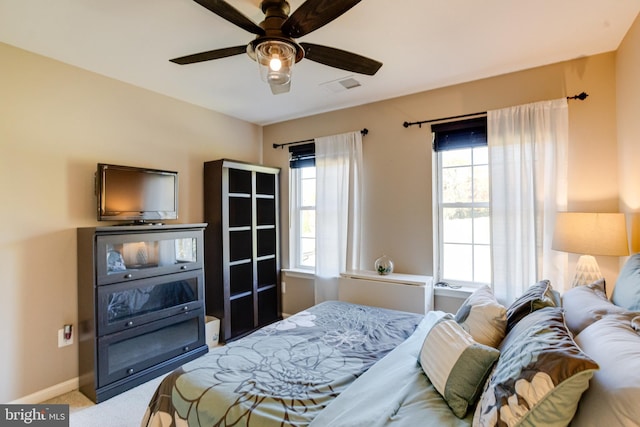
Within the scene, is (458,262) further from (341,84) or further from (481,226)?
(341,84)

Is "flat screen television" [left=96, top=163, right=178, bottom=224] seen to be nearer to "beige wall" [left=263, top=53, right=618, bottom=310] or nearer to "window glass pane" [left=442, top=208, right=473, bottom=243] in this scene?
"beige wall" [left=263, top=53, right=618, bottom=310]

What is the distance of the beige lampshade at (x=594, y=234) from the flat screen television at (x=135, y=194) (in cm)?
333

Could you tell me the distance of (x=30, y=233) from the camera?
238 centimetres

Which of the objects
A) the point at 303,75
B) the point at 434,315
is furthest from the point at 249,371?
the point at 303,75

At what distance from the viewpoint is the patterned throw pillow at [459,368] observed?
119cm

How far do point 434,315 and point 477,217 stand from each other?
1.27 meters

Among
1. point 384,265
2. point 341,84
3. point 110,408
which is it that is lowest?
point 110,408

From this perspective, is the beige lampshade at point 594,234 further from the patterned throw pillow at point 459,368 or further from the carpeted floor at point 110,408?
the carpeted floor at point 110,408

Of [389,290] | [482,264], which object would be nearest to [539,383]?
[389,290]

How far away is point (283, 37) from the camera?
1.59 m

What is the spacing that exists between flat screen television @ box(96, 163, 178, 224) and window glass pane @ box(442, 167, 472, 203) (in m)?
2.73

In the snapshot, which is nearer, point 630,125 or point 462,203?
point 630,125

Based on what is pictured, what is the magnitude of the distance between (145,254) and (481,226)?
312 centimetres

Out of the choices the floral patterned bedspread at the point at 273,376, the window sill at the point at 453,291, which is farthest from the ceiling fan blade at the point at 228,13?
the window sill at the point at 453,291
